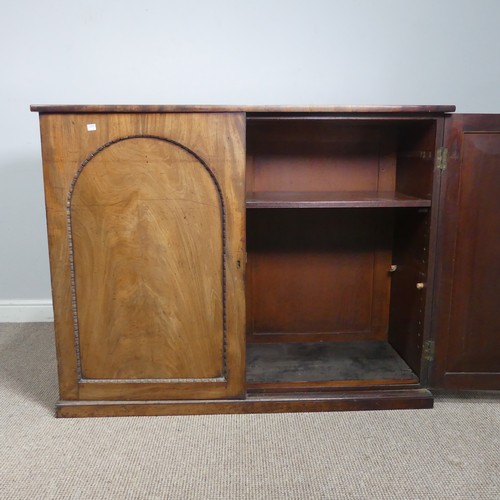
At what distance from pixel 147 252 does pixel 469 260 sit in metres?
1.22

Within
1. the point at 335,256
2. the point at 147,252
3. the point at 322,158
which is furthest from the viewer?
the point at 335,256

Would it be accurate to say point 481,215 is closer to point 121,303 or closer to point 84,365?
point 121,303

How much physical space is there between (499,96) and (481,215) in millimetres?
1113

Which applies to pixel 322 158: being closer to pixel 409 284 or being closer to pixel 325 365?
pixel 409 284

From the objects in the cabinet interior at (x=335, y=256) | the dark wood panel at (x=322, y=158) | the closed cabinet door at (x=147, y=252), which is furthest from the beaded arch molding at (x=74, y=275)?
the dark wood panel at (x=322, y=158)

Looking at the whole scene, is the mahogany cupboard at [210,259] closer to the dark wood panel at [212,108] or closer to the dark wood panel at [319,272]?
the dark wood panel at [212,108]

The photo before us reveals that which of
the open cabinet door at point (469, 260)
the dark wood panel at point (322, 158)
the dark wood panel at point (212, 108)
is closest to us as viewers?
the dark wood panel at point (212, 108)

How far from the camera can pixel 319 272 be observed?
235 cm

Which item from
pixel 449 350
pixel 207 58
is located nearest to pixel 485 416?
pixel 449 350

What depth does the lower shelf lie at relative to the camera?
1.96m

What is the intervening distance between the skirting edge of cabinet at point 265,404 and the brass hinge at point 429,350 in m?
→ 0.15

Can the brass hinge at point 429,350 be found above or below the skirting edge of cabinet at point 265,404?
above

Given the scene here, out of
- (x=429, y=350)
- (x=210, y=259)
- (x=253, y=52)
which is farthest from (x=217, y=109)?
(x=429, y=350)

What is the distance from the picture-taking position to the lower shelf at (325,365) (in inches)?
77.4
